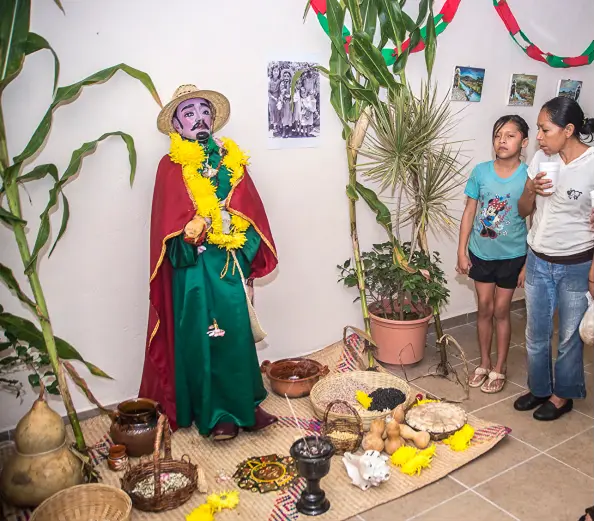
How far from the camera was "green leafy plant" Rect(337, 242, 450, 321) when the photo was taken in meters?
3.61

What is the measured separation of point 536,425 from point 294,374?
133 centimetres

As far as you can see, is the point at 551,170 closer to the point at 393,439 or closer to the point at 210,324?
the point at 393,439

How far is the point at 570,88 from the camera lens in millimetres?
4727

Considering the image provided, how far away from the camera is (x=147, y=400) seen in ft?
9.70

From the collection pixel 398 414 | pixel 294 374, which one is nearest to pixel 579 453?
pixel 398 414

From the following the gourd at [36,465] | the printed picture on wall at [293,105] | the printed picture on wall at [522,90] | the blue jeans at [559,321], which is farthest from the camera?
the printed picture on wall at [522,90]

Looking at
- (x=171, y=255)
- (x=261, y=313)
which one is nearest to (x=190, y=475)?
(x=171, y=255)

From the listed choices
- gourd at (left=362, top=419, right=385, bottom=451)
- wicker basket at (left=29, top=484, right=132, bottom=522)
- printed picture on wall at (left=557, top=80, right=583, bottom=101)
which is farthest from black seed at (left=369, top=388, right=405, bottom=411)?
printed picture on wall at (left=557, top=80, right=583, bottom=101)

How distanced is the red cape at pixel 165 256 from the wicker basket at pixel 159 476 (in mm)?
387

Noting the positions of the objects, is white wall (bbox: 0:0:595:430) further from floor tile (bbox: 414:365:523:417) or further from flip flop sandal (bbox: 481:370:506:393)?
flip flop sandal (bbox: 481:370:506:393)

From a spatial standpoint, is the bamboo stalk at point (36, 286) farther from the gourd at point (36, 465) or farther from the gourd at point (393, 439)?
the gourd at point (393, 439)

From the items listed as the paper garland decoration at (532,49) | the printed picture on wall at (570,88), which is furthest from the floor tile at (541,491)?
the printed picture on wall at (570,88)

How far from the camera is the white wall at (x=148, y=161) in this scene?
2881 mm

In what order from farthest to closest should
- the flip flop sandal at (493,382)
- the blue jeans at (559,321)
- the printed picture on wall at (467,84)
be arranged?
the printed picture on wall at (467,84) < the flip flop sandal at (493,382) < the blue jeans at (559,321)
